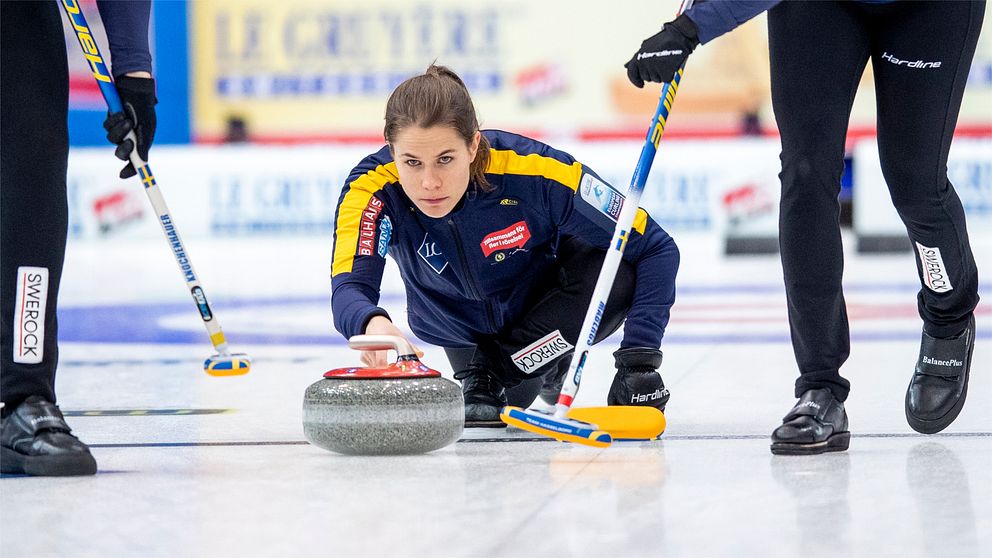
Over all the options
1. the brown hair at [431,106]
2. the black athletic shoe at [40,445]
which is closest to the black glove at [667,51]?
the brown hair at [431,106]

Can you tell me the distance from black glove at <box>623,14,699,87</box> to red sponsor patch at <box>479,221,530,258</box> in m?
0.57

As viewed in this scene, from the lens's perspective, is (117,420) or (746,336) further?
(746,336)

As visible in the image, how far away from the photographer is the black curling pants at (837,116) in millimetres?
2490

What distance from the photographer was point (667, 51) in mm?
2363

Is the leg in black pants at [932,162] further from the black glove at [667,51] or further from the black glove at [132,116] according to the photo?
the black glove at [132,116]

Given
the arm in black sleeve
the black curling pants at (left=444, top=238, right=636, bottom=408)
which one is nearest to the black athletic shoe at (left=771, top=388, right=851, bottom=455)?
the black curling pants at (left=444, top=238, right=636, bottom=408)

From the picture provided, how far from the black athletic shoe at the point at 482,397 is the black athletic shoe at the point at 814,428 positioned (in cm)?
68

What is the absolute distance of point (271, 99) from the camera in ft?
52.0

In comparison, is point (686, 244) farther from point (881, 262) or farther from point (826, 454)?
point (826, 454)

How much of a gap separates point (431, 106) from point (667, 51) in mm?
489

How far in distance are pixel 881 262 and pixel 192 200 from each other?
561 centimetres

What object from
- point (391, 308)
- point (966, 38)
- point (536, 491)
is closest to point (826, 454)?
point (536, 491)

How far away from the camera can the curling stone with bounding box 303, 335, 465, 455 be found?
Answer: 2.33m

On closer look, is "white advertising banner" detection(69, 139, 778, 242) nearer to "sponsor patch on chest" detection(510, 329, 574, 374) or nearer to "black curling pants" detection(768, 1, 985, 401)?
"sponsor patch on chest" detection(510, 329, 574, 374)
